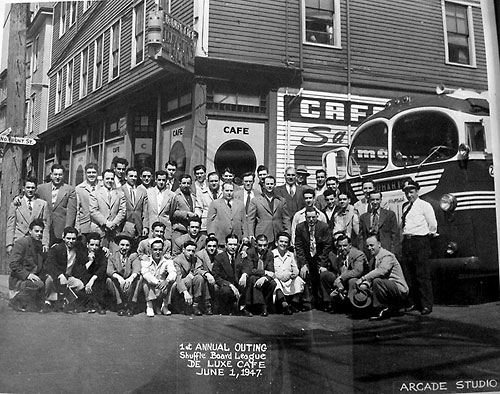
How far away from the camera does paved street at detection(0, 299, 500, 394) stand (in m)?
2.90

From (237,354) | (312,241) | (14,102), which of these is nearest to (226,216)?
(312,241)

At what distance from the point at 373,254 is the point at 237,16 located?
1761mm

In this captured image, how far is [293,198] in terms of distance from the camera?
10.5 ft

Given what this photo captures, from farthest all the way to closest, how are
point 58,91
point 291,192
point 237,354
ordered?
point 58,91 < point 291,192 < point 237,354

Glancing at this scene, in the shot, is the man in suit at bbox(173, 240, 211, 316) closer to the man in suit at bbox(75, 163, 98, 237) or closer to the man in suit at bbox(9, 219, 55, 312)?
the man in suit at bbox(75, 163, 98, 237)

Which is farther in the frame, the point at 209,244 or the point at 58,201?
the point at 58,201

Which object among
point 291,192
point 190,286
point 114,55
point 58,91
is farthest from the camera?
point 58,91

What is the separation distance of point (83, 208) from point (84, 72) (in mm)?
1003

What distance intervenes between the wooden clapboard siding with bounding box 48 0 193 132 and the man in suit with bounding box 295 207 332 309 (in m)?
1.36

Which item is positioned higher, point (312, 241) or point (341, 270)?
point (312, 241)

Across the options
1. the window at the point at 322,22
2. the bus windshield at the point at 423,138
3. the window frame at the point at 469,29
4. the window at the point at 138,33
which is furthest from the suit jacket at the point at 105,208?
the window frame at the point at 469,29

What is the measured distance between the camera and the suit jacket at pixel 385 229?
3.19 m

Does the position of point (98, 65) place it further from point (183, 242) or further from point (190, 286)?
point (190, 286)

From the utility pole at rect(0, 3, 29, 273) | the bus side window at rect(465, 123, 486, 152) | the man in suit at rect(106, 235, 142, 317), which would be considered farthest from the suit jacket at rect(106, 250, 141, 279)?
the bus side window at rect(465, 123, 486, 152)
